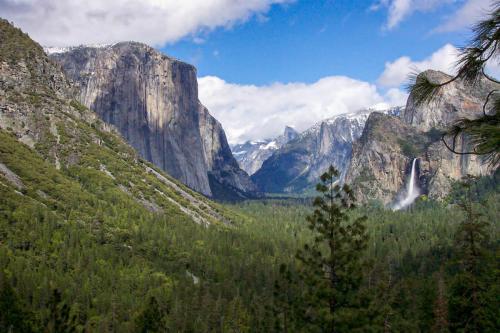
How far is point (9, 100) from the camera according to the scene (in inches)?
7116

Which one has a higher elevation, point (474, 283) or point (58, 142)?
point (58, 142)

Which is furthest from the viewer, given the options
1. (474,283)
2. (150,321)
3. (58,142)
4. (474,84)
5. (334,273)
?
(58,142)

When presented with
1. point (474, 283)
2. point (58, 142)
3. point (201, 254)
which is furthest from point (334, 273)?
point (58, 142)

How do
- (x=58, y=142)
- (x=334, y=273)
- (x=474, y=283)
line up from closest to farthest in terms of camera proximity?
(x=334, y=273), (x=474, y=283), (x=58, y=142)

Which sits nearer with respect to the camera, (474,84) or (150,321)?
(474,84)

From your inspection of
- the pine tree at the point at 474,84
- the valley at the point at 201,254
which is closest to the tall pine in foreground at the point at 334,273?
the valley at the point at 201,254

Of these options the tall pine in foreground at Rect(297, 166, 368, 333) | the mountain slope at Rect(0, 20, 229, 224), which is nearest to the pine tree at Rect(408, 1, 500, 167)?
the tall pine in foreground at Rect(297, 166, 368, 333)

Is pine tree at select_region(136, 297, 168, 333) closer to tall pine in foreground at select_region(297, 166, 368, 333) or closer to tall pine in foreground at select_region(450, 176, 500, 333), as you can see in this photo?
tall pine in foreground at select_region(450, 176, 500, 333)

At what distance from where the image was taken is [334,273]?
92.9 ft

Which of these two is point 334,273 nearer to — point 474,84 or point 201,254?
point 474,84

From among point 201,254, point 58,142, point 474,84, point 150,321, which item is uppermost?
point 58,142

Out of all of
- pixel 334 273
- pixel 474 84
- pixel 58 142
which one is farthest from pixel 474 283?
pixel 58 142

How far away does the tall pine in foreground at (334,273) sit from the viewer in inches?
1070

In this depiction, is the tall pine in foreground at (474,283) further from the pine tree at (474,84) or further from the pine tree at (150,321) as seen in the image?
the pine tree at (150,321)
